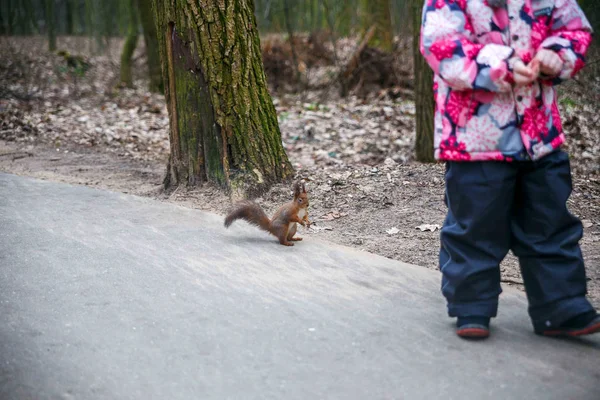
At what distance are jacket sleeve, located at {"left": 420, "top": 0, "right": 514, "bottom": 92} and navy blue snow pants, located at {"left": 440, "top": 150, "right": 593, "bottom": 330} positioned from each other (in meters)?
0.38

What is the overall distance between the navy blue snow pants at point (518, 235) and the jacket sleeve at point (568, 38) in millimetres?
391

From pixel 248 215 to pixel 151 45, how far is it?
11.6 m

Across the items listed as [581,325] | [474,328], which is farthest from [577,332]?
[474,328]

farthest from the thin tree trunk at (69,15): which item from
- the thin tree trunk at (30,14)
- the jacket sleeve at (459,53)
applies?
the jacket sleeve at (459,53)

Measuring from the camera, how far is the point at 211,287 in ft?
12.5

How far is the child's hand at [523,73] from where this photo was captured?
279 cm

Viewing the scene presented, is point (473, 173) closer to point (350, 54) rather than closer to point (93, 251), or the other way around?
point (93, 251)

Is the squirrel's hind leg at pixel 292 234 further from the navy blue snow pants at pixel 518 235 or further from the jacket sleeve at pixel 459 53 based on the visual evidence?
the jacket sleeve at pixel 459 53

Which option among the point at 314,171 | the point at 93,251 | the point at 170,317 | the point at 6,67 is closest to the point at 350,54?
the point at 6,67

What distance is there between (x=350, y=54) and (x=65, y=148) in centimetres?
830

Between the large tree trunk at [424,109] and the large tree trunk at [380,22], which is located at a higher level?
the large tree trunk at [380,22]

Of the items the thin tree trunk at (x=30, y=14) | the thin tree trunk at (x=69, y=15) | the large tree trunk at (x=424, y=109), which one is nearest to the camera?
the large tree trunk at (x=424, y=109)

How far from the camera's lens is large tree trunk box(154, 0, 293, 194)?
5.48 meters

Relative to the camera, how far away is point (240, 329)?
327 centimetres
